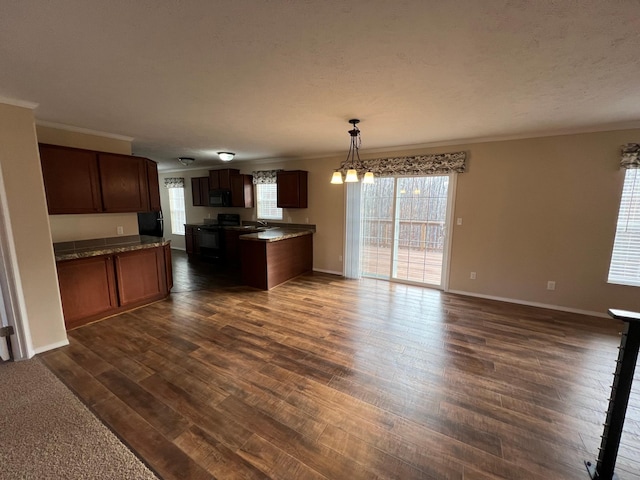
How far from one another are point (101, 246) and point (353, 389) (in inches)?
144

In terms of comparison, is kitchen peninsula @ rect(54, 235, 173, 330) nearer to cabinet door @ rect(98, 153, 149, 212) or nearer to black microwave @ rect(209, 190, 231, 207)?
cabinet door @ rect(98, 153, 149, 212)

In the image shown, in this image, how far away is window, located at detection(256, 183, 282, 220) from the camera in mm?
6156

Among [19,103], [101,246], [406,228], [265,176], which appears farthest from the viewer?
[265,176]

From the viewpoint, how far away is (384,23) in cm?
133

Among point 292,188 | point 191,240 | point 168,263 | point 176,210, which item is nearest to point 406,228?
point 292,188

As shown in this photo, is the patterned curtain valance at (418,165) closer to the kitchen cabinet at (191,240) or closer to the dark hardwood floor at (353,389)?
the dark hardwood floor at (353,389)

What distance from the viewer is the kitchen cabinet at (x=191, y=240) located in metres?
6.88

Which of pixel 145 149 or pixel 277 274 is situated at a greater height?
pixel 145 149

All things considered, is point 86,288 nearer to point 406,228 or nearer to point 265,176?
point 265,176

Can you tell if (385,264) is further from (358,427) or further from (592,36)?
(592,36)

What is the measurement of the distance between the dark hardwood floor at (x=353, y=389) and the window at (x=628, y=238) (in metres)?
0.63

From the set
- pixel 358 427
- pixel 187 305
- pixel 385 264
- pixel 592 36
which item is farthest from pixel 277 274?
pixel 592 36

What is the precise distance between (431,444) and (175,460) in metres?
1.54

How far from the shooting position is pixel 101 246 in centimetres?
350
